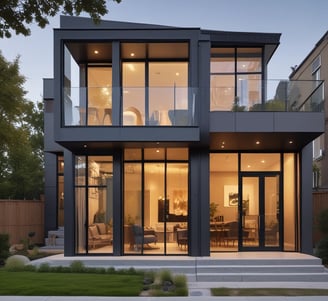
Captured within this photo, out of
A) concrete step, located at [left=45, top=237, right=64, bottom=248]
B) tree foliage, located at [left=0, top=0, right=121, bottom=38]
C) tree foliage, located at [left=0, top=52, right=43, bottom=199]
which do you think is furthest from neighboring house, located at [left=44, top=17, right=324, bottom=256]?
tree foliage, located at [left=0, top=0, right=121, bottom=38]

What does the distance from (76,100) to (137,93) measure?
7.01 feet

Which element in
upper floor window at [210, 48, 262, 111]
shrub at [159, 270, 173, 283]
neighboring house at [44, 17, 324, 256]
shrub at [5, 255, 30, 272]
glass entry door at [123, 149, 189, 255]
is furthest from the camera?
upper floor window at [210, 48, 262, 111]

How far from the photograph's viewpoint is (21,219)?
22.1 m

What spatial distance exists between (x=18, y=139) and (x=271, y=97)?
11718mm

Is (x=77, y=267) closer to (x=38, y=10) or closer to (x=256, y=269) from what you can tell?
(x=256, y=269)

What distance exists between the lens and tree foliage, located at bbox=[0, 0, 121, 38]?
8.59 m

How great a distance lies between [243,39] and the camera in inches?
652

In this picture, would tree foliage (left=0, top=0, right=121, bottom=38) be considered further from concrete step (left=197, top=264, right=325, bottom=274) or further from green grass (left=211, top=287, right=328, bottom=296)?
concrete step (left=197, top=264, right=325, bottom=274)

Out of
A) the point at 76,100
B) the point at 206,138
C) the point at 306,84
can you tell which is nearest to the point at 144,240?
the point at 206,138

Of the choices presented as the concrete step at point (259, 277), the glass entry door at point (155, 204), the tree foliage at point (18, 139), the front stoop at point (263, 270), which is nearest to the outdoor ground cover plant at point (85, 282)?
the concrete step at point (259, 277)

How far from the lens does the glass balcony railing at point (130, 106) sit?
14719 mm

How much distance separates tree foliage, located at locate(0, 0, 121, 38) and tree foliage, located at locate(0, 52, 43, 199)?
10659 millimetres

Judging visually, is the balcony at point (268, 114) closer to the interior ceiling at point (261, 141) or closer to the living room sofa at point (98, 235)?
the interior ceiling at point (261, 141)

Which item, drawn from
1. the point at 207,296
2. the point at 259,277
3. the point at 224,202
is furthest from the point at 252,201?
the point at 207,296
